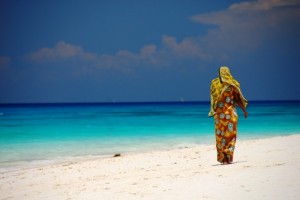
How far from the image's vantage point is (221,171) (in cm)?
644

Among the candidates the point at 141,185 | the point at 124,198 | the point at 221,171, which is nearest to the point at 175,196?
the point at 124,198

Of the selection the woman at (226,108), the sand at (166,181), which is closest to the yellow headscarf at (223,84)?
the woman at (226,108)

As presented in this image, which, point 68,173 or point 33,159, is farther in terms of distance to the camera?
point 33,159

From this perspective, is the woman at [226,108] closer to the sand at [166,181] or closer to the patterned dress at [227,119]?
the patterned dress at [227,119]

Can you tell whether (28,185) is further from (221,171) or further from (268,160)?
(268,160)

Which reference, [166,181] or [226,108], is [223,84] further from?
[166,181]

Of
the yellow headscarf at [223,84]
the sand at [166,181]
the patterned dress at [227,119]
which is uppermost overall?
the yellow headscarf at [223,84]

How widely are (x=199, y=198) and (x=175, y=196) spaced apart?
36 centimetres

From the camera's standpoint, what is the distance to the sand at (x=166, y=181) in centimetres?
506

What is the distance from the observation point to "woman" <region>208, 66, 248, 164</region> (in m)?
7.11

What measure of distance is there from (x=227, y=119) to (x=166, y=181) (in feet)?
5.42

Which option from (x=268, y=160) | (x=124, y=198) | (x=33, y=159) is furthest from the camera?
(x=33, y=159)

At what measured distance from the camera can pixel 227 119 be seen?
7102 mm

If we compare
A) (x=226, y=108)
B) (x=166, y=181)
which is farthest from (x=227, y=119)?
(x=166, y=181)
